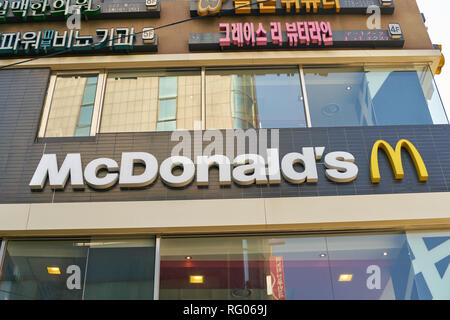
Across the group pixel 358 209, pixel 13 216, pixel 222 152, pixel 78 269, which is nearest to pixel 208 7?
pixel 222 152

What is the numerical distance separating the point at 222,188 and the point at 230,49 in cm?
340

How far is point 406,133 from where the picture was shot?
9.12 m

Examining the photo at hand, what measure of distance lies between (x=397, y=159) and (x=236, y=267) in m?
3.65

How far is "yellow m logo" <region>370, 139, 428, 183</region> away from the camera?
28.0 ft

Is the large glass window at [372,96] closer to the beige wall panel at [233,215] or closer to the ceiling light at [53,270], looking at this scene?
the beige wall panel at [233,215]

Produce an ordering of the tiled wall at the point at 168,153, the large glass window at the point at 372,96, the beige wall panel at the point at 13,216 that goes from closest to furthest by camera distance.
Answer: the beige wall panel at the point at 13,216 → the tiled wall at the point at 168,153 → the large glass window at the point at 372,96

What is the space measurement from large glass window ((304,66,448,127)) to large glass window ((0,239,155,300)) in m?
4.41

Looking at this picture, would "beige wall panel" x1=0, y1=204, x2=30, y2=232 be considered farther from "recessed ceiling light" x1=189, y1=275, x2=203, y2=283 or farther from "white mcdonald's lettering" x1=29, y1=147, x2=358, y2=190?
"recessed ceiling light" x1=189, y1=275, x2=203, y2=283

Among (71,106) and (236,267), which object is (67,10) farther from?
(236,267)

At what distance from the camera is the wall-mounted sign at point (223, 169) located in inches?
338

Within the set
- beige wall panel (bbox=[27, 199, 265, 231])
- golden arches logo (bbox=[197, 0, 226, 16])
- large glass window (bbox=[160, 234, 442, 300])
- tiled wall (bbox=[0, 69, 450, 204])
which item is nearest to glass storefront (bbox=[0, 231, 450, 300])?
large glass window (bbox=[160, 234, 442, 300])

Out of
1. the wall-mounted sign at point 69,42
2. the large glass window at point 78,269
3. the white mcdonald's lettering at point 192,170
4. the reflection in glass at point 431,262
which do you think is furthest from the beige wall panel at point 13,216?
the reflection in glass at point 431,262

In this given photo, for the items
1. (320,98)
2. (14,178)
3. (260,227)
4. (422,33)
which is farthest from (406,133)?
(14,178)

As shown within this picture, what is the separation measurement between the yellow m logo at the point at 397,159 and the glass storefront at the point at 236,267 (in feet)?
3.53
